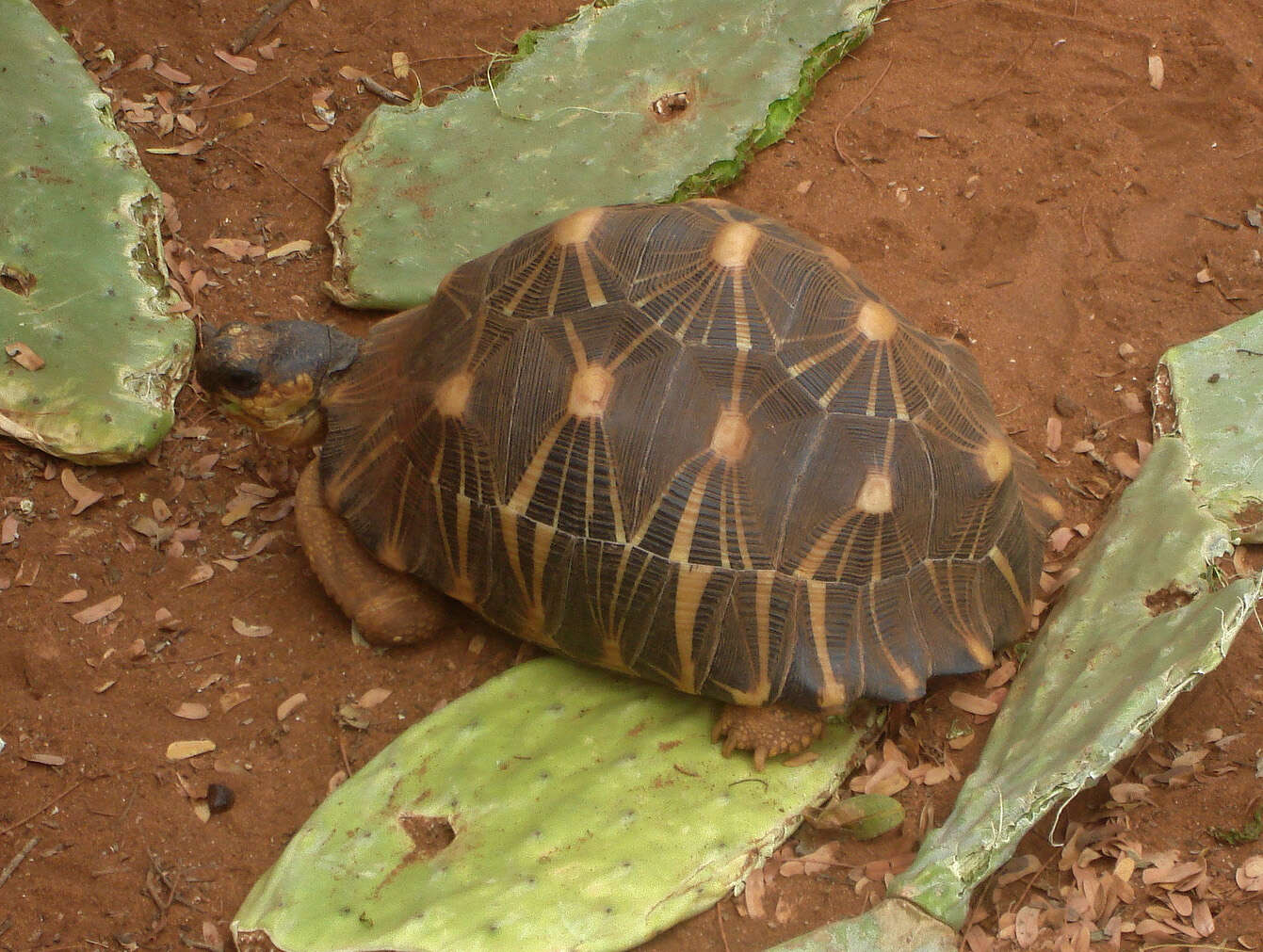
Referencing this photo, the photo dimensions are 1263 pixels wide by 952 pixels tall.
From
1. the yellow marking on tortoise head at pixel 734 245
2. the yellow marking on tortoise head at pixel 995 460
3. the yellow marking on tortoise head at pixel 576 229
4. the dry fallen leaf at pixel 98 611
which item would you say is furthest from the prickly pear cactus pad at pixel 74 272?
the yellow marking on tortoise head at pixel 995 460

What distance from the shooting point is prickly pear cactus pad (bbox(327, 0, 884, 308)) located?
3.90 metres

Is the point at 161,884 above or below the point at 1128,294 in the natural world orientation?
above

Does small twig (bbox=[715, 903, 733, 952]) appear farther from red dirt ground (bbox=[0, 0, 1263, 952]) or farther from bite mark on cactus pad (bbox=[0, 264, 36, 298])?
bite mark on cactus pad (bbox=[0, 264, 36, 298])

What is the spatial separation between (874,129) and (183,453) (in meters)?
2.86

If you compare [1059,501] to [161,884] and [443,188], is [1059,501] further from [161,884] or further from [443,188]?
[161,884]

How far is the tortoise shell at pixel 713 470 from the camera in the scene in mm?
2666

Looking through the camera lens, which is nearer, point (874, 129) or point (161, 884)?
point (161, 884)

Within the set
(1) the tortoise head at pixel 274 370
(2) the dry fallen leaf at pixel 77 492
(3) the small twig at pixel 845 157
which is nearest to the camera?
(1) the tortoise head at pixel 274 370

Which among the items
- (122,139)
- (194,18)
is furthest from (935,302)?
(194,18)

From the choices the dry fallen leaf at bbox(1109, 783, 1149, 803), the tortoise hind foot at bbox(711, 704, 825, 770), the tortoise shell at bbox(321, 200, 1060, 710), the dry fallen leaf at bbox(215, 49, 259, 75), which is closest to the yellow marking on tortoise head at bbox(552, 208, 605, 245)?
the tortoise shell at bbox(321, 200, 1060, 710)

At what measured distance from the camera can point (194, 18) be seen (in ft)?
14.7

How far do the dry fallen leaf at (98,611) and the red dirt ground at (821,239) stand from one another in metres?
0.02

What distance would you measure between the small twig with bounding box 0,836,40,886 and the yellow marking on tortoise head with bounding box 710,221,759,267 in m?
2.17

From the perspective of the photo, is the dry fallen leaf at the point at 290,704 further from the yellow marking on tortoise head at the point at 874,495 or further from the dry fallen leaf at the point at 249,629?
the yellow marking on tortoise head at the point at 874,495
